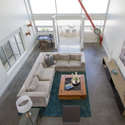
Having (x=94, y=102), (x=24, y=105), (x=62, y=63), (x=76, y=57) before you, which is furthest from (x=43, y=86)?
(x=76, y=57)

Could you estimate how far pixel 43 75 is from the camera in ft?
15.8

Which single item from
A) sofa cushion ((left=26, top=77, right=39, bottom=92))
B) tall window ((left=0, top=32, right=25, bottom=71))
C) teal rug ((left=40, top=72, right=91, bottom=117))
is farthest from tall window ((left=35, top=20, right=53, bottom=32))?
teal rug ((left=40, top=72, right=91, bottom=117))

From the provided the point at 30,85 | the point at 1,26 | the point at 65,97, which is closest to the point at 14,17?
the point at 1,26

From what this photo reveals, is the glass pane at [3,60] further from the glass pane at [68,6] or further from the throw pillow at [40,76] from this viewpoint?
the glass pane at [68,6]

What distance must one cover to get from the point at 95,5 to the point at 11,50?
20.7 feet

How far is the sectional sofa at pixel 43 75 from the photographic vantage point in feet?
12.2

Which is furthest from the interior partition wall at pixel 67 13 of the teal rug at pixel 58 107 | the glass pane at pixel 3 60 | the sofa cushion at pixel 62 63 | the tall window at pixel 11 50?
the teal rug at pixel 58 107

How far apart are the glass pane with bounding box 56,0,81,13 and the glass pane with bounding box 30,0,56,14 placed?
446 mm

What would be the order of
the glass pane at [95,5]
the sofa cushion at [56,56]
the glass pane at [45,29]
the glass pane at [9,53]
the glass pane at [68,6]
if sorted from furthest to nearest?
1. the glass pane at [45,29]
2. the glass pane at [68,6]
3. the glass pane at [95,5]
4. the sofa cushion at [56,56]
5. the glass pane at [9,53]

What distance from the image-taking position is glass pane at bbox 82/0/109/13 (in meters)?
7.00

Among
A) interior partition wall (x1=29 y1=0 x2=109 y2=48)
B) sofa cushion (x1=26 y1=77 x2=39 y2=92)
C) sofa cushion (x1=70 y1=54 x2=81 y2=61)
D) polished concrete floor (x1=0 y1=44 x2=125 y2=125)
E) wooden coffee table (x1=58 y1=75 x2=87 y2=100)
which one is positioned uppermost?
interior partition wall (x1=29 y1=0 x2=109 y2=48)

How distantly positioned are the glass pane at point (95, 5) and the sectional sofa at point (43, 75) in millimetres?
3942

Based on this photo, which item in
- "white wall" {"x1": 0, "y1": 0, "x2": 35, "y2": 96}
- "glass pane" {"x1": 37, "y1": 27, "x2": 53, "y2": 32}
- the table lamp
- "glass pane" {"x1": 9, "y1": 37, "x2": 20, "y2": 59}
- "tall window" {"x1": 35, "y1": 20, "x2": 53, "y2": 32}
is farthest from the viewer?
"glass pane" {"x1": 37, "y1": 27, "x2": 53, "y2": 32}

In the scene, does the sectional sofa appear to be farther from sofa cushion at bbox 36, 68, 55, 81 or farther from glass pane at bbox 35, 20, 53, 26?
glass pane at bbox 35, 20, 53, 26
